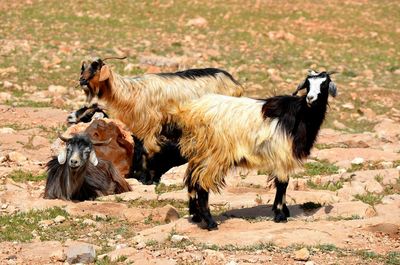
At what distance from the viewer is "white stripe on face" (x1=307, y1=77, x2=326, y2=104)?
8703 millimetres

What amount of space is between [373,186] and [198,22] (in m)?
18.3

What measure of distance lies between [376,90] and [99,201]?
12.4 metres

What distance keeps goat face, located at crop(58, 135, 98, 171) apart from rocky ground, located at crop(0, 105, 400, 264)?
56 cm

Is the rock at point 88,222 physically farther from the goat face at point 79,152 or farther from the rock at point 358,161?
the rock at point 358,161

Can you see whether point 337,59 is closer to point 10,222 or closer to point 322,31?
point 322,31

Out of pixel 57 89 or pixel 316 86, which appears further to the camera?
pixel 57 89

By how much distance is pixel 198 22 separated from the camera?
2833cm

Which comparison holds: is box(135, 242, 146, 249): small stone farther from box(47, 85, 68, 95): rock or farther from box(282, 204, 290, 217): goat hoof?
box(47, 85, 68, 95): rock

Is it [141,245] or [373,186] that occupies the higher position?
[141,245]

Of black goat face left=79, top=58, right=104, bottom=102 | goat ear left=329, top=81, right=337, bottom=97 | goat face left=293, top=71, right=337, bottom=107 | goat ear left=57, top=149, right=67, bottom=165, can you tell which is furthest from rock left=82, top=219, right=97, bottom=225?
black goat face left=79, top=58, right=104, bottom=102

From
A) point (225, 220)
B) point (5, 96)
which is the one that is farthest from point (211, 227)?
point (5, 96)

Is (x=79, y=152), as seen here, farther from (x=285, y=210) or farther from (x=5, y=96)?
(x=5, y=96)

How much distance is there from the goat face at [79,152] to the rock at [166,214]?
4.96ft

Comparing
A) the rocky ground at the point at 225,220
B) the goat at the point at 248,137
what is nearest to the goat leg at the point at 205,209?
the goat at the point at 248,137
